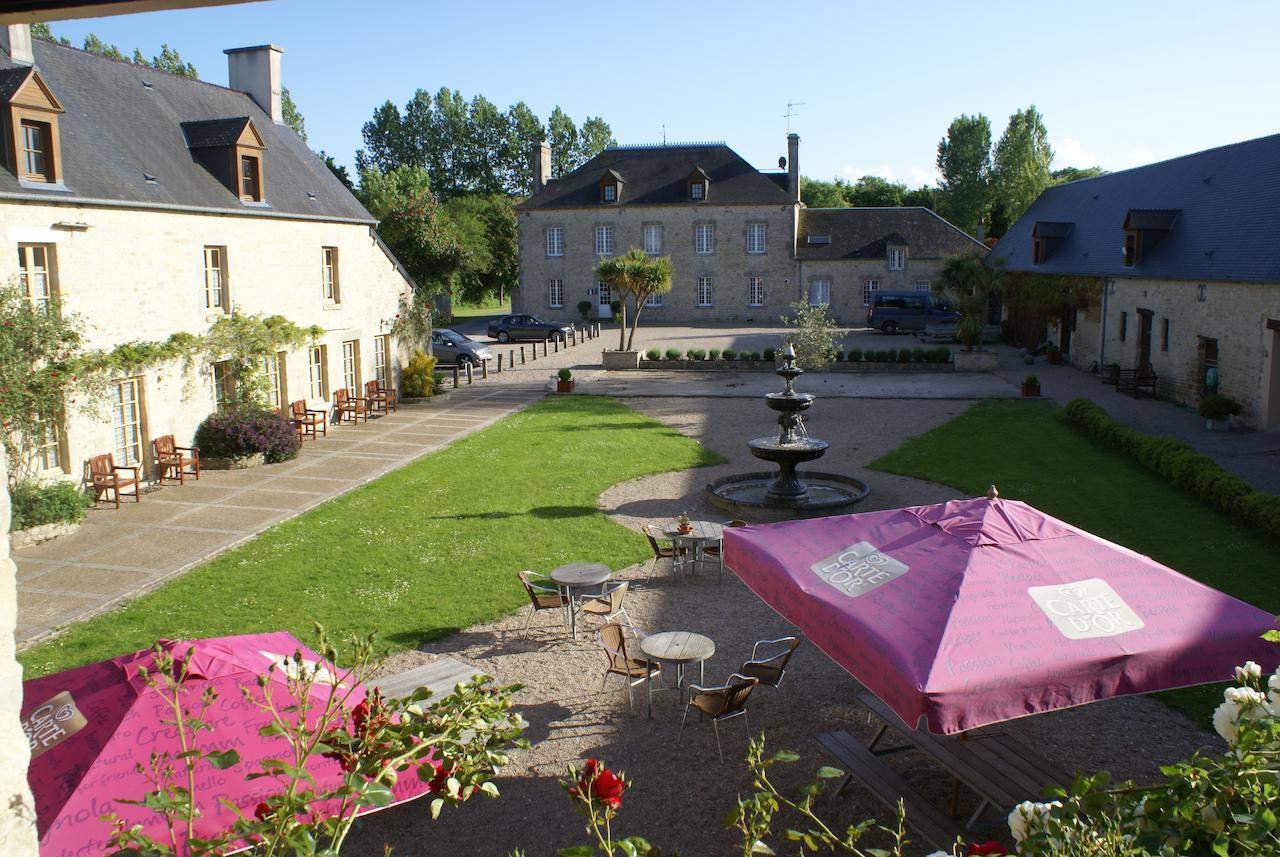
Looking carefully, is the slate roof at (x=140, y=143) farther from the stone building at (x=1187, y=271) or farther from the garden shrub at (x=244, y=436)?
the stone building at (x=1187, y=271)

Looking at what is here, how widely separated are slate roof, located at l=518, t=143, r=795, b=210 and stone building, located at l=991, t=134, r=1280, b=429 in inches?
671

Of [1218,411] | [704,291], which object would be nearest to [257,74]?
[1218,411]

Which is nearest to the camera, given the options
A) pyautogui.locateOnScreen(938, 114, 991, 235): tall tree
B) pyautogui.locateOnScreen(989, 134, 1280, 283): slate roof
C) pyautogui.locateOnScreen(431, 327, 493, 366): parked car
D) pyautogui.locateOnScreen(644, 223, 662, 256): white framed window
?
pyautogui.locateOnScreen(989, 134, 1280, 283): slate roof

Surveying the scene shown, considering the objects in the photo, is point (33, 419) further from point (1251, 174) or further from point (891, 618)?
point (1251, 174)

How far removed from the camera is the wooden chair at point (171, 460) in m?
18.2

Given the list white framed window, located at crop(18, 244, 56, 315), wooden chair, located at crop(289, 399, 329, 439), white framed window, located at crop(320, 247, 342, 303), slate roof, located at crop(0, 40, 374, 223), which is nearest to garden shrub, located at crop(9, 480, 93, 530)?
white framed window, located at crop(18, 244, 56, 315)

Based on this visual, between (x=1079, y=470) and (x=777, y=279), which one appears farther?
(x=777, y=279)

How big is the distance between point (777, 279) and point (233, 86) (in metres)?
31.1

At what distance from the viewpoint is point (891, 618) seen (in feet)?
21.4

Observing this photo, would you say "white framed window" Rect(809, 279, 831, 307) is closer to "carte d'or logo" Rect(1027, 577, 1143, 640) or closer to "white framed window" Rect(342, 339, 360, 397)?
"white framed window" Rect(342, 339, 360, 397)

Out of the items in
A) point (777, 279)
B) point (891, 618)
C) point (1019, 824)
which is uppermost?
point (777, 279)

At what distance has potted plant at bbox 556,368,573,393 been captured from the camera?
28.9 meters

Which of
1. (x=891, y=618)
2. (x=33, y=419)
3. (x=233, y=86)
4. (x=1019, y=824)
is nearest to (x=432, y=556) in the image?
(x=33, y=419)

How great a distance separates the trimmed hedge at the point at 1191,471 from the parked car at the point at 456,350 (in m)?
21.0
